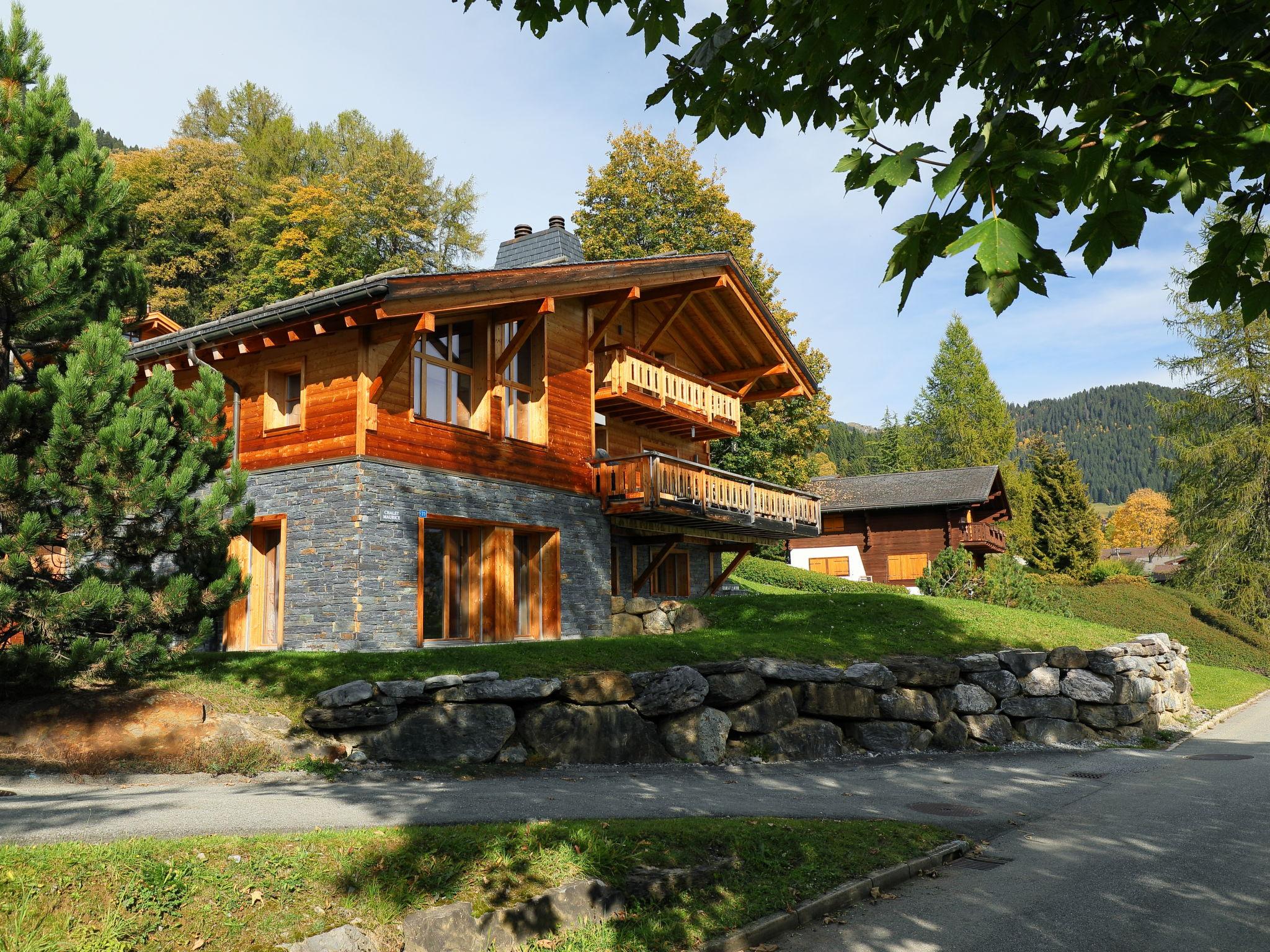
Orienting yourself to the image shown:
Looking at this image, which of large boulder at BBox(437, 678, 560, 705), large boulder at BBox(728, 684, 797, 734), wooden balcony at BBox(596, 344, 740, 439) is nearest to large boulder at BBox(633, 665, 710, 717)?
large boulder at BBox(728, 684, 797, 734)

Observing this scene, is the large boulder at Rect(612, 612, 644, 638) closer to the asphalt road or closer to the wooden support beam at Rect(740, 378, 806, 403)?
the wooden support beam at Rect(740, 378, 806, 403)

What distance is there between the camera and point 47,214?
11492 millimetres

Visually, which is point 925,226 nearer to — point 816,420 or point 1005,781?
point 1005,781

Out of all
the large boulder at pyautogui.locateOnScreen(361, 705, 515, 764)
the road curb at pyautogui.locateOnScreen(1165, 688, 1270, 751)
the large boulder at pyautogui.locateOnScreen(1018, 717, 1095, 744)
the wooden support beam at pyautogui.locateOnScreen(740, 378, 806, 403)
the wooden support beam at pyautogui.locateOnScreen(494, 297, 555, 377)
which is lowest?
the road curb at pyautogui.locateOnScreen(1165, 688, 1270, 751)

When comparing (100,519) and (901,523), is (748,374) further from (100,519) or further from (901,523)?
(901,523)

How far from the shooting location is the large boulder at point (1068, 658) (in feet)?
54.7

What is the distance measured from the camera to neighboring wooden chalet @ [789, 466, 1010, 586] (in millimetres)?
45500

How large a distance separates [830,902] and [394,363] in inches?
452

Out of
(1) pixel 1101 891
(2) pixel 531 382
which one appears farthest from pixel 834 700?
(2) pixel 531 382

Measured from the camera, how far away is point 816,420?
39.6m

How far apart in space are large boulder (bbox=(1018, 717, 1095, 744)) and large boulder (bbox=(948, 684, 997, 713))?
0.88m

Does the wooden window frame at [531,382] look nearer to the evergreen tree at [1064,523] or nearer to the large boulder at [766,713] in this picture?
the large boulder at [766,713]

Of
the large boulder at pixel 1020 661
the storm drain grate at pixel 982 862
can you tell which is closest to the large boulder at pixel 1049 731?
the large boulder at pixel 1020 661

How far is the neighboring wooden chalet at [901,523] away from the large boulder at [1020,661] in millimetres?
26991
